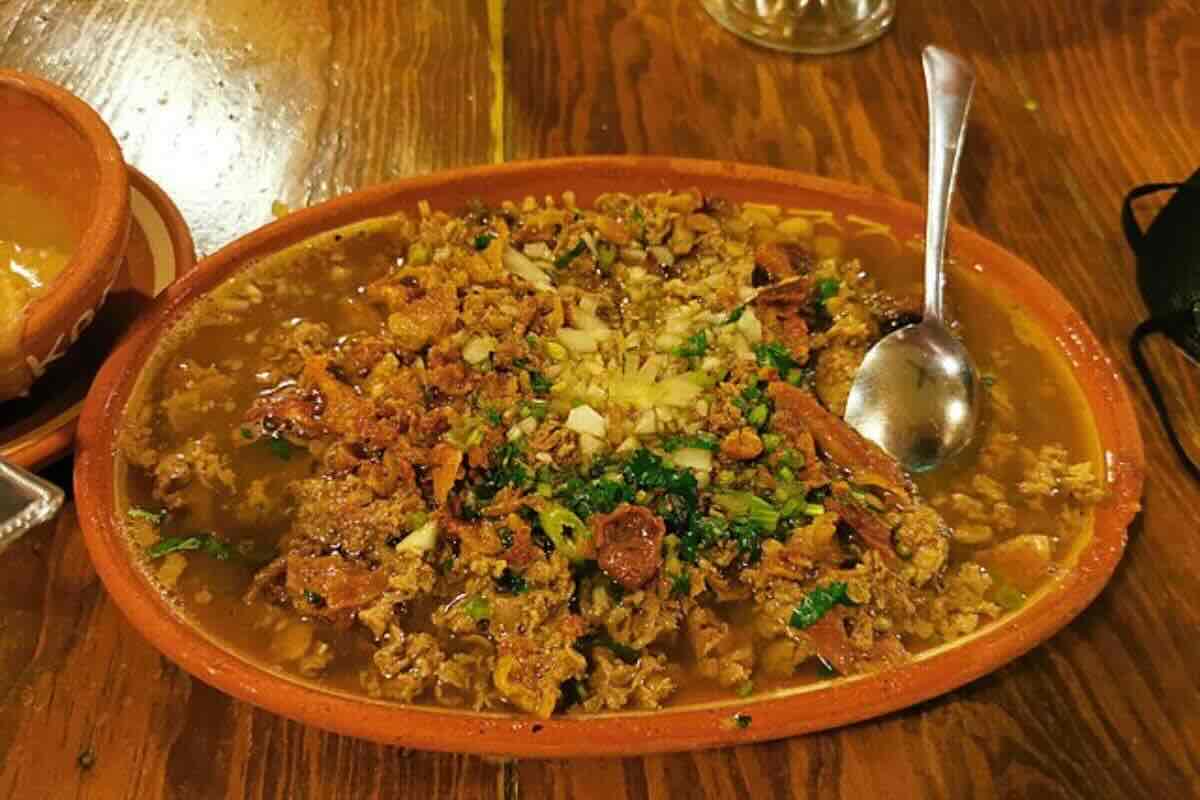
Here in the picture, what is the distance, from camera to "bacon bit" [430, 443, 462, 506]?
152 centimetres

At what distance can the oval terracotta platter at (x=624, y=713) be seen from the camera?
127 centimetres

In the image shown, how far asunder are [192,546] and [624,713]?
68cm

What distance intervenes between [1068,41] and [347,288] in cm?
204

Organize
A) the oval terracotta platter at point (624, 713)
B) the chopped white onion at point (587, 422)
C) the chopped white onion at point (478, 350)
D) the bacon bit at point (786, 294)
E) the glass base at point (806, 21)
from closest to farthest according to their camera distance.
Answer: the oval terracotta platter at point (624, 713) → the chopped white onion at point (587, 422) → the chopped white onion at point (478, 350) → the bacon bit at point (786, 294) → the glass base at point (806, 21)

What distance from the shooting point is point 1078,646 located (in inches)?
60.2

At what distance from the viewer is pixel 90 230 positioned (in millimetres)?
1575

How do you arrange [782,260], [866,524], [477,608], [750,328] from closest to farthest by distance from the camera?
[477,608]
[866,524]
[750,328]
[782,260]

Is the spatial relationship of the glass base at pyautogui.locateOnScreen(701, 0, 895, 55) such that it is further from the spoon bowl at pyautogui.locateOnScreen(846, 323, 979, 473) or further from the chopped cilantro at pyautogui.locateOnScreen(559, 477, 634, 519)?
the chopped cilantro at pyautogui.locateOnScreen(559, 477, 634, 519)

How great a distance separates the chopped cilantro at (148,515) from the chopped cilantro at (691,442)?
30.4 inches

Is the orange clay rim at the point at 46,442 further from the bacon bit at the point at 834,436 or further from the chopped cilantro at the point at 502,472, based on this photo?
the bacon bit at the point at 834,436

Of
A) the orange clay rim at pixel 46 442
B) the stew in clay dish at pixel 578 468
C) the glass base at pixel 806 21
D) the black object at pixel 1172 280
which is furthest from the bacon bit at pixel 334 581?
the glass base at pixel 806 21

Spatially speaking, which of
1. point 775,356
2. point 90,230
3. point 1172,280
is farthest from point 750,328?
point 90,230

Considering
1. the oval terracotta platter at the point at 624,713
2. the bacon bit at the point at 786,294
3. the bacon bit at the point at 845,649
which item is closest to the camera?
the oval terracotta platter at the point at 624,713

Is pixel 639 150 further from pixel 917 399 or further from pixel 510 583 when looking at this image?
pixel 510 583
